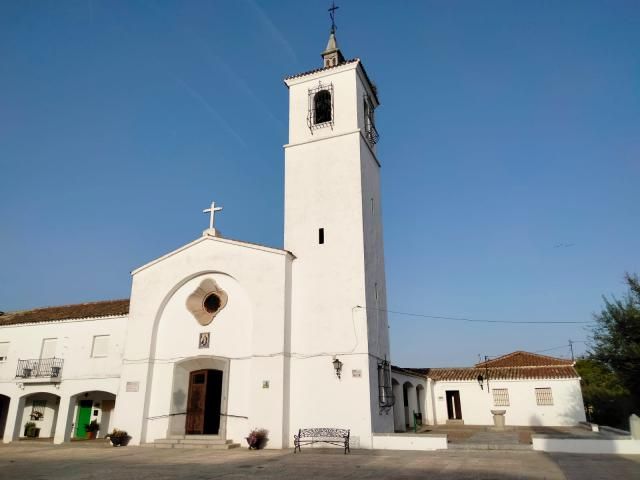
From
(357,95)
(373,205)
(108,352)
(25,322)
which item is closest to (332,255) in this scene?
(373,205)

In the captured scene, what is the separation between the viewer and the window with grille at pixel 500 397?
30156mm

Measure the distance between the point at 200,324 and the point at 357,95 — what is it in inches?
472

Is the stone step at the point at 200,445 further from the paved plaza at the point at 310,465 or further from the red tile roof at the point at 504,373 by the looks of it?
the red tile roof at the point at 504,373

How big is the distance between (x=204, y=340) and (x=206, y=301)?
65.4 inches

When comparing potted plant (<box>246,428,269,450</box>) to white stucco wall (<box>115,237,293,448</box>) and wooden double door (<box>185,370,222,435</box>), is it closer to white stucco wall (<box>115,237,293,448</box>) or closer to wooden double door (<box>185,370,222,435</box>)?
white stucco wall (<box>115,237,293,448</box>)

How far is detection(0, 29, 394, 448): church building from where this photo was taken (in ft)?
56.8

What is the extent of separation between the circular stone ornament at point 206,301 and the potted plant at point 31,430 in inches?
478

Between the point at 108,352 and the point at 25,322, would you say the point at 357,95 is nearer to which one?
the point at 108,352

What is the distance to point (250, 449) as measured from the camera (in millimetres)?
16406

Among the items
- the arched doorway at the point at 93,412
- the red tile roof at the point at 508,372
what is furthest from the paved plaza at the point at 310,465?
the red tile roof at the point at 508,372

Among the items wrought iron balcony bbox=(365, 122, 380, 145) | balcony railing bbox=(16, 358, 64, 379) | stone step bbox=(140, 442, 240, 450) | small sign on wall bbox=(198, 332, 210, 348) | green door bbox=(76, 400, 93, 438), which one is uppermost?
wrought iron balcony bbox=(365, 122, 380, 145)

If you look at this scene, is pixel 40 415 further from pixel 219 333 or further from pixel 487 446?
pixel 487 446

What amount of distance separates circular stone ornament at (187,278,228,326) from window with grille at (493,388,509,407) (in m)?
20.0

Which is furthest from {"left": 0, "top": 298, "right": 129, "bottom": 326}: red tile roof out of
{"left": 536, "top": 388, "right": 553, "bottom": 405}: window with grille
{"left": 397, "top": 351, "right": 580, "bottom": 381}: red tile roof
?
{"left": 536, "top": 388, "right": 553, "bottom": 405}: window with grille
